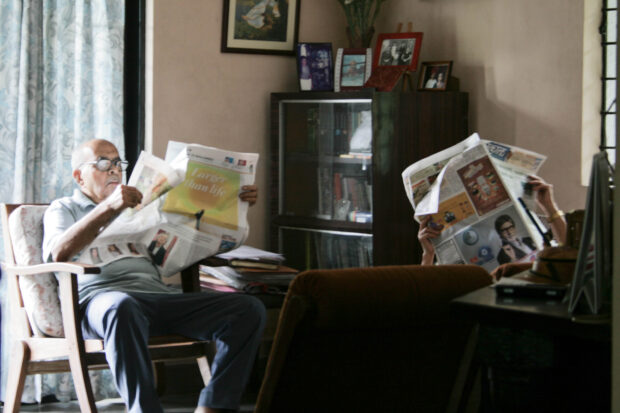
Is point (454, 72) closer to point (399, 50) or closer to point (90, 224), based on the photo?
point (399, 50)

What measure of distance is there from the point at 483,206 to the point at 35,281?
1589 mm

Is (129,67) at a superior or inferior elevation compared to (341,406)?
superior

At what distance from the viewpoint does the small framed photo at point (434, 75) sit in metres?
3.52

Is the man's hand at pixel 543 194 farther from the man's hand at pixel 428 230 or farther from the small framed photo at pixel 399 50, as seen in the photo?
the small framed photo at pixel 399 50

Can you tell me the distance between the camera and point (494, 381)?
142 cm

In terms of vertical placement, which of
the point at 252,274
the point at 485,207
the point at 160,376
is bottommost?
the point at 160,376

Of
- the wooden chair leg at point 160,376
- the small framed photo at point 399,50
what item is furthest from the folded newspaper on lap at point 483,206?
the wooden chair leg at point 160,376

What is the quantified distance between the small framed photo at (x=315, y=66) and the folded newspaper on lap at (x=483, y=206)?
1075mm

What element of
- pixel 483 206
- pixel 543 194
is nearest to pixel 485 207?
pixel 483 206

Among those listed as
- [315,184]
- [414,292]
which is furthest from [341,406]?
[315,184]

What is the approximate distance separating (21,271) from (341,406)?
5.31 feet

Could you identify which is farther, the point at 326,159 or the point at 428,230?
the point at 326,159

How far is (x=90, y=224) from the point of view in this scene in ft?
8.90

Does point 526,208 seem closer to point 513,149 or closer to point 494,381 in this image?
point 513,149
